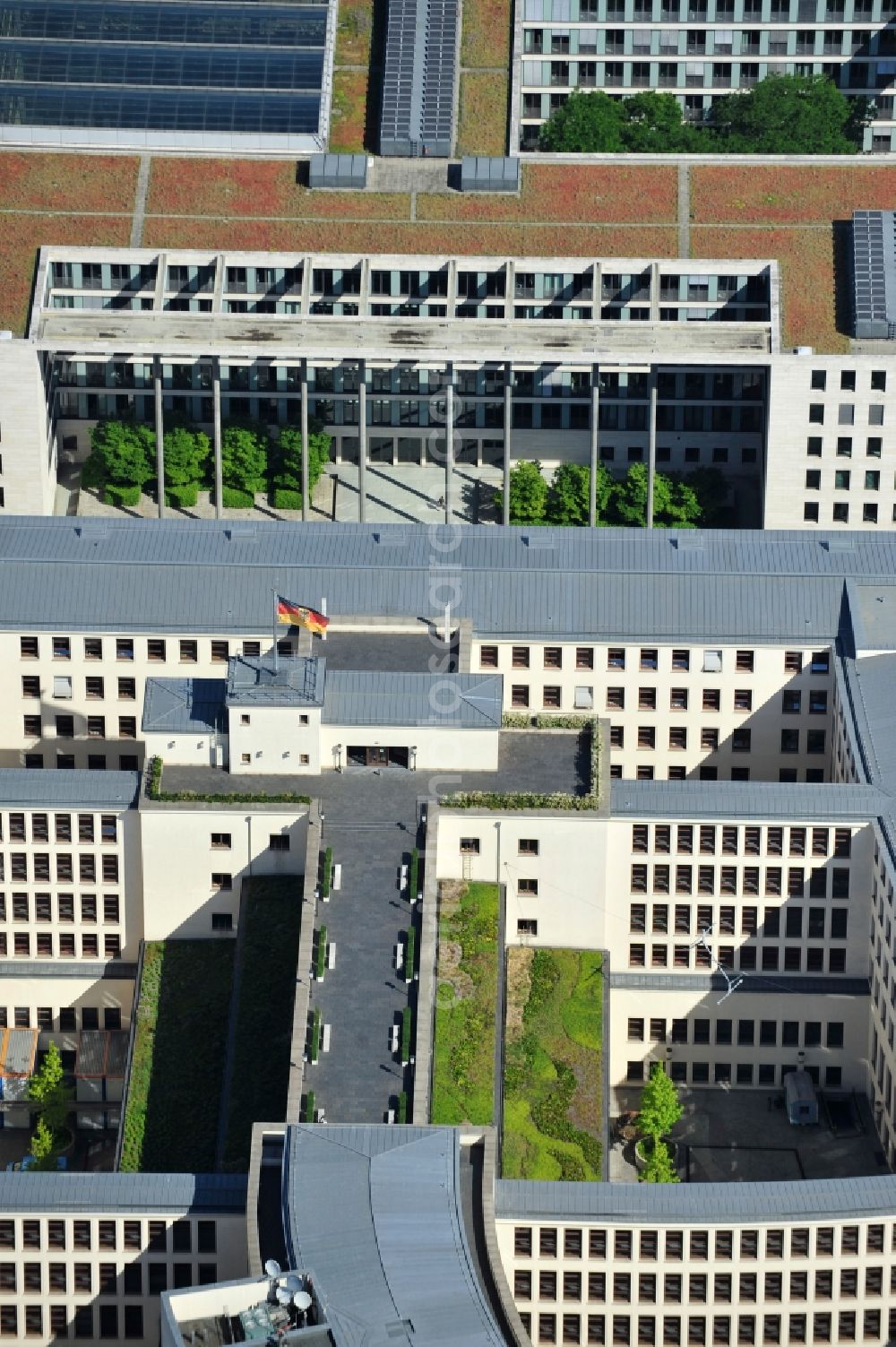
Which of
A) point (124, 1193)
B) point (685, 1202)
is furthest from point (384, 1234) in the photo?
point (685, 1202)

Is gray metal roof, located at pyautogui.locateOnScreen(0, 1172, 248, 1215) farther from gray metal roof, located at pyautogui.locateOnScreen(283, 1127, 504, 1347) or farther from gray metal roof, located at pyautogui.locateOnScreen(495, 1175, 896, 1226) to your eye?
gray metal roof, located at pyautogui.locateOnScreen(495, 1175, 896, 1226)

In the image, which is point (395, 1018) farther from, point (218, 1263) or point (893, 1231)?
point (893, 1231)

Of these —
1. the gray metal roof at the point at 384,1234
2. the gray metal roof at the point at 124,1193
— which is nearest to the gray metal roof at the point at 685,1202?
the gray metal roof at the point at 384,1234

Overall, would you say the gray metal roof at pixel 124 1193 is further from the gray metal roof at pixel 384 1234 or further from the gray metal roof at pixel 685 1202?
the gray metal roof at pixel 685 1202

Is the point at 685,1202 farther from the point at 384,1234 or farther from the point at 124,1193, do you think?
the point at 124,1193

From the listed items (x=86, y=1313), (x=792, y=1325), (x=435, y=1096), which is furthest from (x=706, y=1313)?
(x=86, y=1313)

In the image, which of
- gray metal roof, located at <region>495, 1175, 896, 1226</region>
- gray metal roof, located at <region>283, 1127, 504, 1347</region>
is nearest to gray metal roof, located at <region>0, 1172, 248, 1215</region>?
gray metal roof, located at <region>283, 1127, 504, 1347</region>

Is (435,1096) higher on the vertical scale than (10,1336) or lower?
higher
